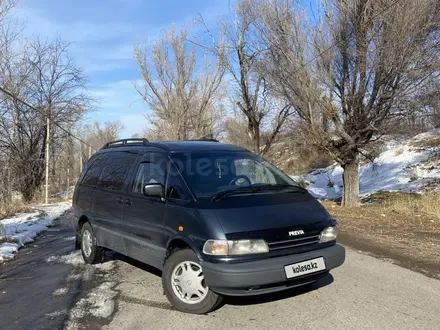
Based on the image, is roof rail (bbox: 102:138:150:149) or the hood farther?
roof rail (bbox: 102:138:150:149)

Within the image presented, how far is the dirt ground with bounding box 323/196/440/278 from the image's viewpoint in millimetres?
6117

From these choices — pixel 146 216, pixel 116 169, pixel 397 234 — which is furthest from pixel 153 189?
pixel 397 234

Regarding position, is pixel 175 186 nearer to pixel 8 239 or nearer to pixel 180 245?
pixel 180 245

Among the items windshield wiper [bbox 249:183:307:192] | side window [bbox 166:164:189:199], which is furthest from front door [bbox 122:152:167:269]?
windshield wiper [bbox 249:183:307:192]

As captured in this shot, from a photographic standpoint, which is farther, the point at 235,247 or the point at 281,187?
the point at 281,187

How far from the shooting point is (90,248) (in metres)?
6.06

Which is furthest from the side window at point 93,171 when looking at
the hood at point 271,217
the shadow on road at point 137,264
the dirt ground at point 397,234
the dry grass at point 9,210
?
the dry grass at point 9,210

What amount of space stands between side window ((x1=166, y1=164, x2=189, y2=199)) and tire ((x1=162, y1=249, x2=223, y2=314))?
628 millimetres

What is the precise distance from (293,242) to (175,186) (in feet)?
4.84

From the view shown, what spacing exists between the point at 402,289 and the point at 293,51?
10182 mm

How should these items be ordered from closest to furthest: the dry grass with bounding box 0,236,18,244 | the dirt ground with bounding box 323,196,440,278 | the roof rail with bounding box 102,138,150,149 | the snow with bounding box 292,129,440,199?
the roof rail with bounding box 102,138,150,149 → the dirt ground with bounding box 323,196,440,278 → the dry grass with bounding box 0,236,18,244 → the snow with bounding box 292,129,440,199

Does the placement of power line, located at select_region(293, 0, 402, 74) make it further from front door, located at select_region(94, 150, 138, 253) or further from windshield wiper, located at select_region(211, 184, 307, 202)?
front door, located at select_region(94, 150, 138, 253)

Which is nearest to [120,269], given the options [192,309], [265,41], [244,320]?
[192,309]

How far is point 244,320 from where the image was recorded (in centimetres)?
381
